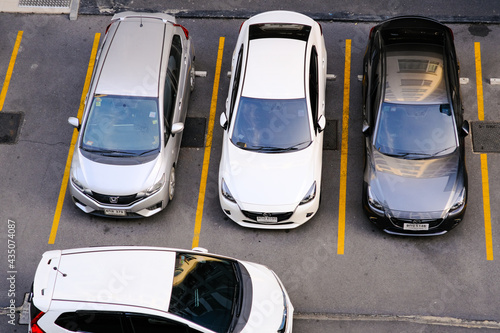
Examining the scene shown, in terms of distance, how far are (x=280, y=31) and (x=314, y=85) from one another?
127 centimetres

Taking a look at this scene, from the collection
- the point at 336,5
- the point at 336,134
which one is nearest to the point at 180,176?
the point at 336,134

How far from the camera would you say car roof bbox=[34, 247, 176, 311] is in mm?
8992

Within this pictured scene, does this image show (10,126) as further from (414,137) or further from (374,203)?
(414,137)

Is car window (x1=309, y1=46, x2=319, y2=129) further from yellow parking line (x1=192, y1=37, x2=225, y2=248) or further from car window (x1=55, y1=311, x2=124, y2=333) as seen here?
car window (x1=55, y1=311, x2=124, y2=333)

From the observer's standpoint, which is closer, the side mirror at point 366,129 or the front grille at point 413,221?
the front grille at point 413,221

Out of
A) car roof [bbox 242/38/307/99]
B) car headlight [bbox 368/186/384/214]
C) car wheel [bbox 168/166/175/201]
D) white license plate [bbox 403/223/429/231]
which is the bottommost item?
car wheel [bbox 168/166/175/201]

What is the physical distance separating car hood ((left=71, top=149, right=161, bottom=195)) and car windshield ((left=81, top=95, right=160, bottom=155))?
0.24m

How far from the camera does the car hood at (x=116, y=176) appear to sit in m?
11.3

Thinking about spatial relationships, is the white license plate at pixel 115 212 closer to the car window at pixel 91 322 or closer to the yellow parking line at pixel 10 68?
the car window at pixel 91 322

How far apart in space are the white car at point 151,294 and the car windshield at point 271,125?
7.91ft

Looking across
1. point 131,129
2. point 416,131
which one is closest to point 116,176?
point 131,129

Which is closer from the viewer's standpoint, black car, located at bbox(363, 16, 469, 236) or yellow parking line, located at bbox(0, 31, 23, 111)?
black car, located at bbox(363, 16, 469, 236)

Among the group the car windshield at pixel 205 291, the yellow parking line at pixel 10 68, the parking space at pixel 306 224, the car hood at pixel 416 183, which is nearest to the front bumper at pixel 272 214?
the parking space at pixel 306 224

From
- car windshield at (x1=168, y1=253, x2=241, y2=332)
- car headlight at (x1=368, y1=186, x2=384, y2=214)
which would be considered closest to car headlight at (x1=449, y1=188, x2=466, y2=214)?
car headlight at (x1=368, y1=186, x2=384, y2=214)
